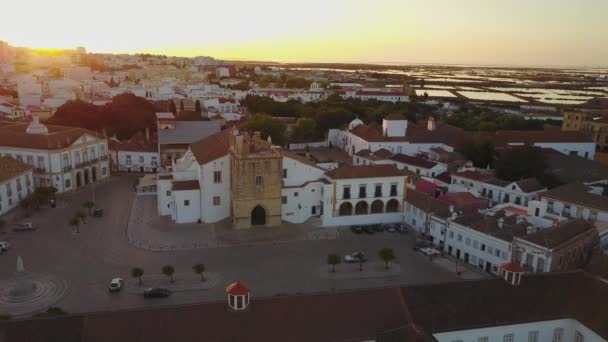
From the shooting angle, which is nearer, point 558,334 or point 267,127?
point 558,334

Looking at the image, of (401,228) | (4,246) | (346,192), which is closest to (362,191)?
(346,192)

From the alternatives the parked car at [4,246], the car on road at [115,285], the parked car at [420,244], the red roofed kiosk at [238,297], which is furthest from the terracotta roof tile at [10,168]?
the parked car at [420,244]

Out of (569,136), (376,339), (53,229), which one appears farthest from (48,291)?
(569,136)

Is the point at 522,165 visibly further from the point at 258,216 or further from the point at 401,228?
the point at 258,216

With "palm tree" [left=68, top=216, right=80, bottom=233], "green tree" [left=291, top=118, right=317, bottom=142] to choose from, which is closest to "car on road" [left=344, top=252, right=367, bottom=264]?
"palm tree" [left=68, top=216, right=80, bottom=233]

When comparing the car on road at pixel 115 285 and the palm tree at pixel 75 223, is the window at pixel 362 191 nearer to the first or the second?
the car on road at pixel 115 285

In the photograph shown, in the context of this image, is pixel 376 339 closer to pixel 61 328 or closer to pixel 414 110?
pixel 61 328
